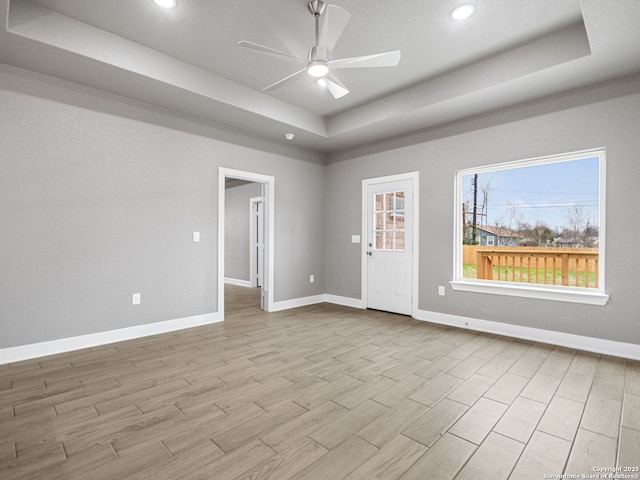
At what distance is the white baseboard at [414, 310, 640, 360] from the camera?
10.5 ft

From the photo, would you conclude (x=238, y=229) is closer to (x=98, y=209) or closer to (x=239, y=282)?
(x=239, y=282)

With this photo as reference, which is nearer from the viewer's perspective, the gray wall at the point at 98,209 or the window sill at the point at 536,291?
the gray wall at the point at 98,209

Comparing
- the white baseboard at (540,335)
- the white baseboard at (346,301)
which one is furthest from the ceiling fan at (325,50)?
the white baseboard at (346,301)

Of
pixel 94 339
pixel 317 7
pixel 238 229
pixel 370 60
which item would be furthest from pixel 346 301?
pixel 317 7

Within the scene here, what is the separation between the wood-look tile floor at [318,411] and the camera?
5.57ft

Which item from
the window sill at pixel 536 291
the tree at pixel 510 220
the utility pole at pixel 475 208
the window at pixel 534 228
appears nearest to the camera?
the window sill at pixel 536 291

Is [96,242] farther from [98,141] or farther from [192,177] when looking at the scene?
[192,177]

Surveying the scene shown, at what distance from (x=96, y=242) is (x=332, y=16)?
3222 millimetres

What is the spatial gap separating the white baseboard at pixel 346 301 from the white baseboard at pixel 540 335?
3.52 ft

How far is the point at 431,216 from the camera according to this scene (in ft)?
15.3

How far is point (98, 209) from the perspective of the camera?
357 centimetres

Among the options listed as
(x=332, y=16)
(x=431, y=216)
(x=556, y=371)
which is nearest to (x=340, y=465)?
(x=556, y=371)

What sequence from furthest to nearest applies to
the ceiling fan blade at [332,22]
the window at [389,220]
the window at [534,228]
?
the window at [389,220] < the window at [534,228] < the ceiling fan blade at [332,22]

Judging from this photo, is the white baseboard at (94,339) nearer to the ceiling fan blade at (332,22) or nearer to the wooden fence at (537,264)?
the ceiling fan blade at (332,22)
